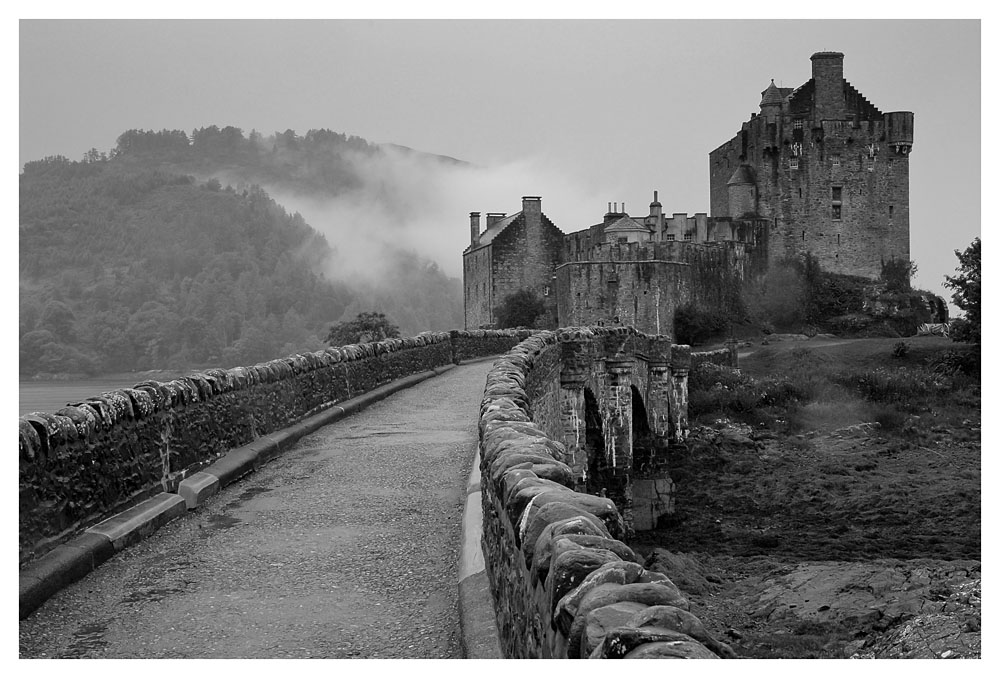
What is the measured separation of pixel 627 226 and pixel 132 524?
148ft

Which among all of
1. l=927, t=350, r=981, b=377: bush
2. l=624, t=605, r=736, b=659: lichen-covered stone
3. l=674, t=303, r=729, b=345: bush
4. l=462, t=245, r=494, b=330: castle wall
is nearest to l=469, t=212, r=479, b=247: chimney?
l=462, t=245, r=494, b=330: castle wall

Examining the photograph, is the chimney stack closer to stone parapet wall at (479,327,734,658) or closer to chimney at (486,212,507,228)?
chimney at (486,212,507,228)

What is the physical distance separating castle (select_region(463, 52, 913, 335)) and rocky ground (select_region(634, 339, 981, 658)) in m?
16.0

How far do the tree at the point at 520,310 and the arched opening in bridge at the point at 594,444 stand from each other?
2550cm

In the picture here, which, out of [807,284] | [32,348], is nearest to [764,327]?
[807,284]

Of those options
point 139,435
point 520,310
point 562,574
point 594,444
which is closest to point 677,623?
point 562,574

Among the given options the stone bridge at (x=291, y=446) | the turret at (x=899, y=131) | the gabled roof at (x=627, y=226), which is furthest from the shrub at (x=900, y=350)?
the stone bridge at (x=291, y=446)

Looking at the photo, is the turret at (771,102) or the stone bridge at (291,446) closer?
the stone bridge at (291,446)

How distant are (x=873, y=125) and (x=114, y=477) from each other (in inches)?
2196

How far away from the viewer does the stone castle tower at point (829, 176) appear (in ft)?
177

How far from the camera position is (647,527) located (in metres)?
22.7

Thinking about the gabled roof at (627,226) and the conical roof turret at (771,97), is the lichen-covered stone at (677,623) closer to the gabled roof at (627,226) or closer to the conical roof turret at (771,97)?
the gabled roof at (627,226)

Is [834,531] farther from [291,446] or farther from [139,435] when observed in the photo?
[139,435]

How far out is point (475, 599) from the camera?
4531mm
